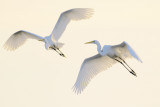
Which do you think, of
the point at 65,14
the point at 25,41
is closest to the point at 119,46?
the point at 65,14

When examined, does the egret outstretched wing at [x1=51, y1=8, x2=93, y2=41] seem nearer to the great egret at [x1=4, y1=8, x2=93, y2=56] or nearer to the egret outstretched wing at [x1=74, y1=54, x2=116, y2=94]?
the great egret at [x1=4, y1=8, x2=93, y2=56]

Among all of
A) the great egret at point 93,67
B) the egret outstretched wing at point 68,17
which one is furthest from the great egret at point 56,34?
the great egret at point 93,67

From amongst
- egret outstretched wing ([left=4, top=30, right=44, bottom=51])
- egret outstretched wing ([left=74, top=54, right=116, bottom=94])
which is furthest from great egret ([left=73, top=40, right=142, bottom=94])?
egret outstretched wing ([left=4, top=30, right=44, bottom=51])

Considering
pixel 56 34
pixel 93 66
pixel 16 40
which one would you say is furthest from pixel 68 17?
pixel 16 40

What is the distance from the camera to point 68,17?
66.9 ft

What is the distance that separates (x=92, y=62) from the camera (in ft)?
64.1

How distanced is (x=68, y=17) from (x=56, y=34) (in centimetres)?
110

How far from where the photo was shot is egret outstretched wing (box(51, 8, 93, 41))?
1964cm

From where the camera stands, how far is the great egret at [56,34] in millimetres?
19781

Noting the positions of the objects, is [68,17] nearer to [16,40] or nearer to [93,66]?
[93,66]

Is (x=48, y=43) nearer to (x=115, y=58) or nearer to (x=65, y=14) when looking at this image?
(x=65, y=14)

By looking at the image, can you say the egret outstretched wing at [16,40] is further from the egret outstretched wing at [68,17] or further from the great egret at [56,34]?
the egret outstretched wing at [68,17]

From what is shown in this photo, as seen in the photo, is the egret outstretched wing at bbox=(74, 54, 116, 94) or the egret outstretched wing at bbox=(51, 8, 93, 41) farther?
the egret outstretched wing at bbox=(51, 8, 93, 41)

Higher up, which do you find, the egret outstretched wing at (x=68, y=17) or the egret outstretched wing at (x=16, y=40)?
the egret outstretched wing at (x=68, y=17)
